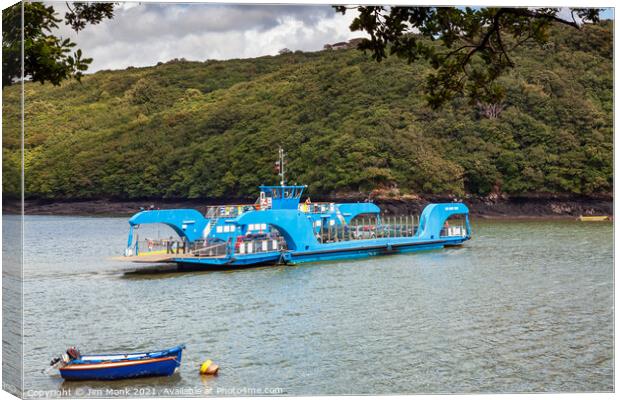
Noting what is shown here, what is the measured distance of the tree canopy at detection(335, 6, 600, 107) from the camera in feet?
24.7

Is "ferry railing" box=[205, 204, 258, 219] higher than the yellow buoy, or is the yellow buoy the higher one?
"ferry railing" box=[205, 204, 258, 219]

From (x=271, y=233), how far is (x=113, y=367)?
52.7 ft


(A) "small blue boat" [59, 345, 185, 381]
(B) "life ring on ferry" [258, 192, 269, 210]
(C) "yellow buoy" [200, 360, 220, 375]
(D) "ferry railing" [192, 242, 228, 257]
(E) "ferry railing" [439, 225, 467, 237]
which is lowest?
(C) "yellow buoy" [200, 360, 220, 375]

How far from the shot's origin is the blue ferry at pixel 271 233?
2306cm

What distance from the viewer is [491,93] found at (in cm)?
766

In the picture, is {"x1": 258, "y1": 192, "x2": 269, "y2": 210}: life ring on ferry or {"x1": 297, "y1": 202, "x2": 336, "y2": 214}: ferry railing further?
{"x1": 297, "y1": 202, "x2": 336, "y2": 214}: ferry railing

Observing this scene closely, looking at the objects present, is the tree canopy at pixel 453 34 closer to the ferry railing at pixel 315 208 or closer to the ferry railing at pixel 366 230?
the ferry railing at pixel 315 208

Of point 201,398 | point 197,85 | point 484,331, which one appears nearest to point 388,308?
point 484,331

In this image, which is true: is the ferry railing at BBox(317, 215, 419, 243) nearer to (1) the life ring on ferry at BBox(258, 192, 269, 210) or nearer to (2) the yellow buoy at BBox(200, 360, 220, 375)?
(1) the life ring on ferry at BBox(258, 192, 269, 210)

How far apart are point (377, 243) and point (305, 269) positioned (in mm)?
4800

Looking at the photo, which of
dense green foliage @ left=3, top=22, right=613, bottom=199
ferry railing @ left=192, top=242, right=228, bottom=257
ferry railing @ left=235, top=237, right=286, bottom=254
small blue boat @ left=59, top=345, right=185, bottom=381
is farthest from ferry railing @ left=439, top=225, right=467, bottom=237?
small blue boat @ left=59, top=345, right=185, bottom=381

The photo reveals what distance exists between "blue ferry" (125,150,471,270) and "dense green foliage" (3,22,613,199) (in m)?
0.87

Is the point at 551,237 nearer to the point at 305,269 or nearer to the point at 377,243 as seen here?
the point at 377,243

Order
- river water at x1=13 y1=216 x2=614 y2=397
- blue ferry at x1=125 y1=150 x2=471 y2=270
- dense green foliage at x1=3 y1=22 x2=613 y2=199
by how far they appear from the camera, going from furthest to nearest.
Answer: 1. blue ferry at x1=125 y1=150 x2=471 y2=270
2. dense green foliage at x1=3 y1=22 x2=613 y2=199
3. river water at x1=13 y1=216 x2=614 y2=397
